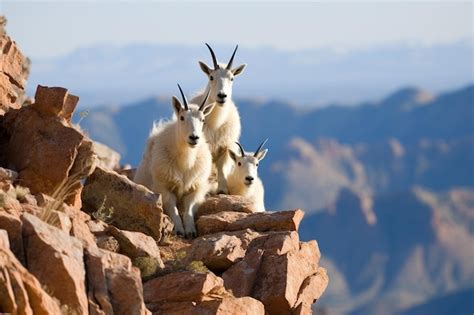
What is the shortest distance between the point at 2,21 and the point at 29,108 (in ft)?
11.9

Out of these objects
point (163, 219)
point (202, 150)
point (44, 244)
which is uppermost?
point (202, 150)

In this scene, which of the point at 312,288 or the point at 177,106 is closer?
the point at 312,288

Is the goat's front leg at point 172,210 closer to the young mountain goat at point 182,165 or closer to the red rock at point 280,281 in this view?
the young mountain goat at point 182,165

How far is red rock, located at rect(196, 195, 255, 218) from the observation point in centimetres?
1658

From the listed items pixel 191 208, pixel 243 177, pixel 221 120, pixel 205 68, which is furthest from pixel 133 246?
pixel 205 68

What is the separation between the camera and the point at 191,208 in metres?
16.5

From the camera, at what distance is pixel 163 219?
14.7 m

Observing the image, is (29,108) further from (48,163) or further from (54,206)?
(54,206)

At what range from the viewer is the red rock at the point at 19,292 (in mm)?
9359

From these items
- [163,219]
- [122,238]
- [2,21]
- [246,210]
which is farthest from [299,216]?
[2,21]

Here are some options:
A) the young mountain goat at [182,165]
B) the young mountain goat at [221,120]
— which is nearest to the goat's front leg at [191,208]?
the young mountain goat at [182,165]

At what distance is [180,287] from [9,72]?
6.08 m

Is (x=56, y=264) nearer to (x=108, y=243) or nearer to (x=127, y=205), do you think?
(x=108, y=243)

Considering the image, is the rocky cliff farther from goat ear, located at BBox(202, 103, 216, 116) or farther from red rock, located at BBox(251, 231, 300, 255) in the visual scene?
goat ear, located at BBox(202, 103, 216, 116)
